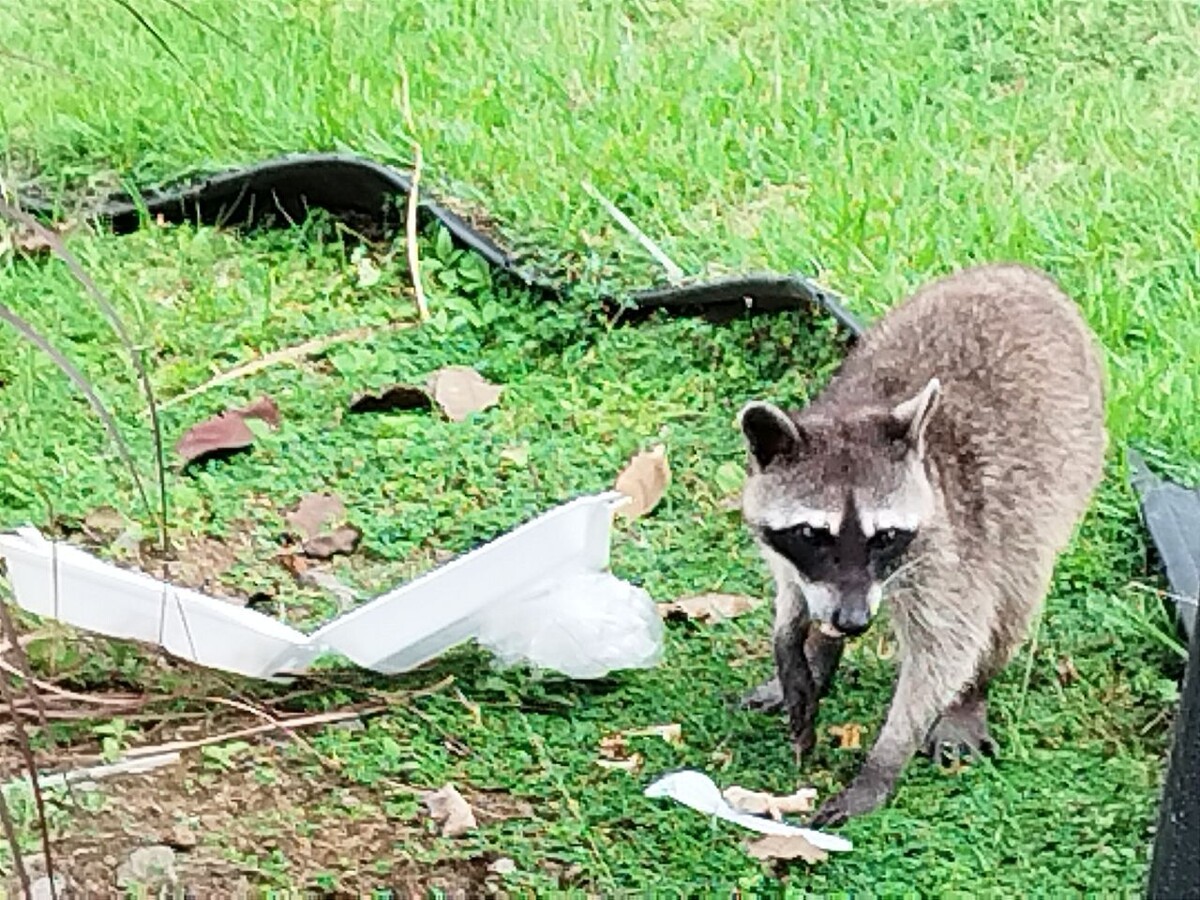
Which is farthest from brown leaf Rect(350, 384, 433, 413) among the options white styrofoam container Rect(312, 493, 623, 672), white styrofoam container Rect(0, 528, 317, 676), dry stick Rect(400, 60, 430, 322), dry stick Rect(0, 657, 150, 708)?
dry stick Rect(0, 657, 150, 708)

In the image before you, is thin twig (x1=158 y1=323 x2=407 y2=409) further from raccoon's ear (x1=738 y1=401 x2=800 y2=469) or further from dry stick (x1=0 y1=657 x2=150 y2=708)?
raccoon's ear (x1=738 y1=401 x2=800 y2=469)

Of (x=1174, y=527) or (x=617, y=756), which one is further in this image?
(x=1174, y=527)

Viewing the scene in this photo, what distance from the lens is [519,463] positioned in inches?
154

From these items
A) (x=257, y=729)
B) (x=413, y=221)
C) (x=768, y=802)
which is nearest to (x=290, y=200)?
(x=413, y=221)

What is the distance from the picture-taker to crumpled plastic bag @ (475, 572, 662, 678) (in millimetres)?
3273

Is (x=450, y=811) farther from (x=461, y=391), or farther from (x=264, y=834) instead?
(x=461, y=391)

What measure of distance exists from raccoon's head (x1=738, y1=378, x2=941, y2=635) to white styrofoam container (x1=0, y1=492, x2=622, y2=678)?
18.2 inches

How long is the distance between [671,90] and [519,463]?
59.1 inches

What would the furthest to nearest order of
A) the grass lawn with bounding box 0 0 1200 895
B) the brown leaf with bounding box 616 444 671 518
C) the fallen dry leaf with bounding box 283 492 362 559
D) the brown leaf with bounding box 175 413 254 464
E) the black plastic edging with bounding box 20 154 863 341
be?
the black plastic edging with bounding box 20 154 863 341 → the brown leaf with bounding box 175 413 254 464 → the brown leaf with bounding box 616 444 671 518 → the fallen dry leaf with bounding box 283 492 362 559 → the grass lawn with bounding box 0 0 1200 895

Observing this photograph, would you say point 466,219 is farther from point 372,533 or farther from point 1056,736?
point 1056,736

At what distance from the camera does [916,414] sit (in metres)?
2.95

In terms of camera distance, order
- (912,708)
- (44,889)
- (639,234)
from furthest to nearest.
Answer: (639,234), (912,708), (44,889)

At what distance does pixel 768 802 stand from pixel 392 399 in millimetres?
1409

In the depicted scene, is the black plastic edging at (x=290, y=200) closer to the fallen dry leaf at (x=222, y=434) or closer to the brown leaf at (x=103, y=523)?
the fallen dry leaf at (x=222, y=434)
